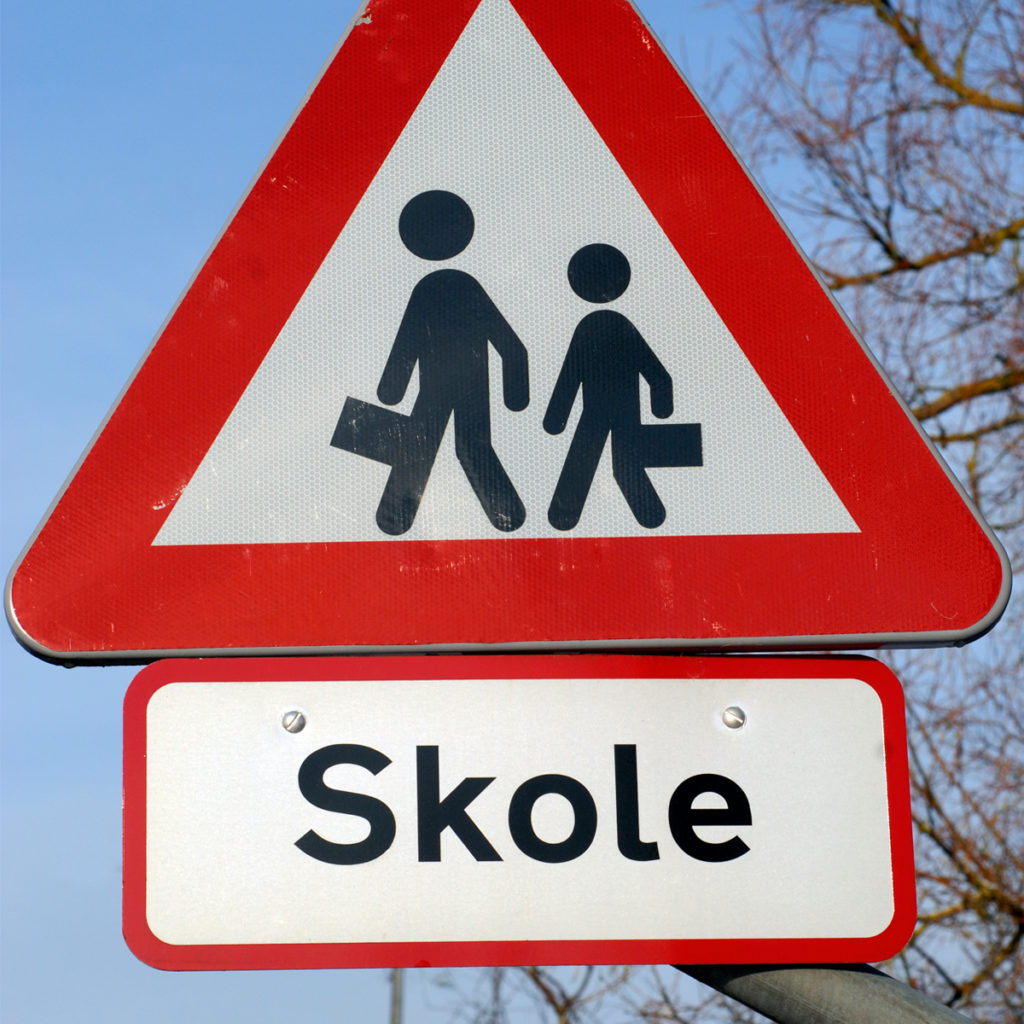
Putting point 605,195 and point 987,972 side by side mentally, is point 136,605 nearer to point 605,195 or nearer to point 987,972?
point 605,195

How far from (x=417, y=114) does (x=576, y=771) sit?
2.20 ft

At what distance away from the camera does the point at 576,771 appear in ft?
3.80

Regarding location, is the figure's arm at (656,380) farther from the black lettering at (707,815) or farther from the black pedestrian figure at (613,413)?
the black lettering at (707,815)

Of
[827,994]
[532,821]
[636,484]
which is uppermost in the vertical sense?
[636,484]

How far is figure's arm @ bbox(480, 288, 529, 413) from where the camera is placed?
1231mm

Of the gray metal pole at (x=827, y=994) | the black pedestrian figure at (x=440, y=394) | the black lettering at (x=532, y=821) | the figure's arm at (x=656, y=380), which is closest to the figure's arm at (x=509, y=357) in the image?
the black pedestrian figure at (x=440, y=394)

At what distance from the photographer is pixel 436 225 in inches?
51.0

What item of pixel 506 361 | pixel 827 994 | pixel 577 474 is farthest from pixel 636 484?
pixel 827 994

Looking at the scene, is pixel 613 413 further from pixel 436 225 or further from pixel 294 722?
pixel 294 722

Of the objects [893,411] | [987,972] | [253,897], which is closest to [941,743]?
[987,972]

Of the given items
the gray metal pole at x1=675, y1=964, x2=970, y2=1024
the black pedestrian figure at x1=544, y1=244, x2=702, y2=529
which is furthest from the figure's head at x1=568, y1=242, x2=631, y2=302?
the gray metal pole at x1=675, y1=964, x2=970, y2=1024

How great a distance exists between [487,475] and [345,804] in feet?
1.05

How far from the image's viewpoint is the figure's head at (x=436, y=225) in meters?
1.28

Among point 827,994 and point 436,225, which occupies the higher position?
point 436,225
